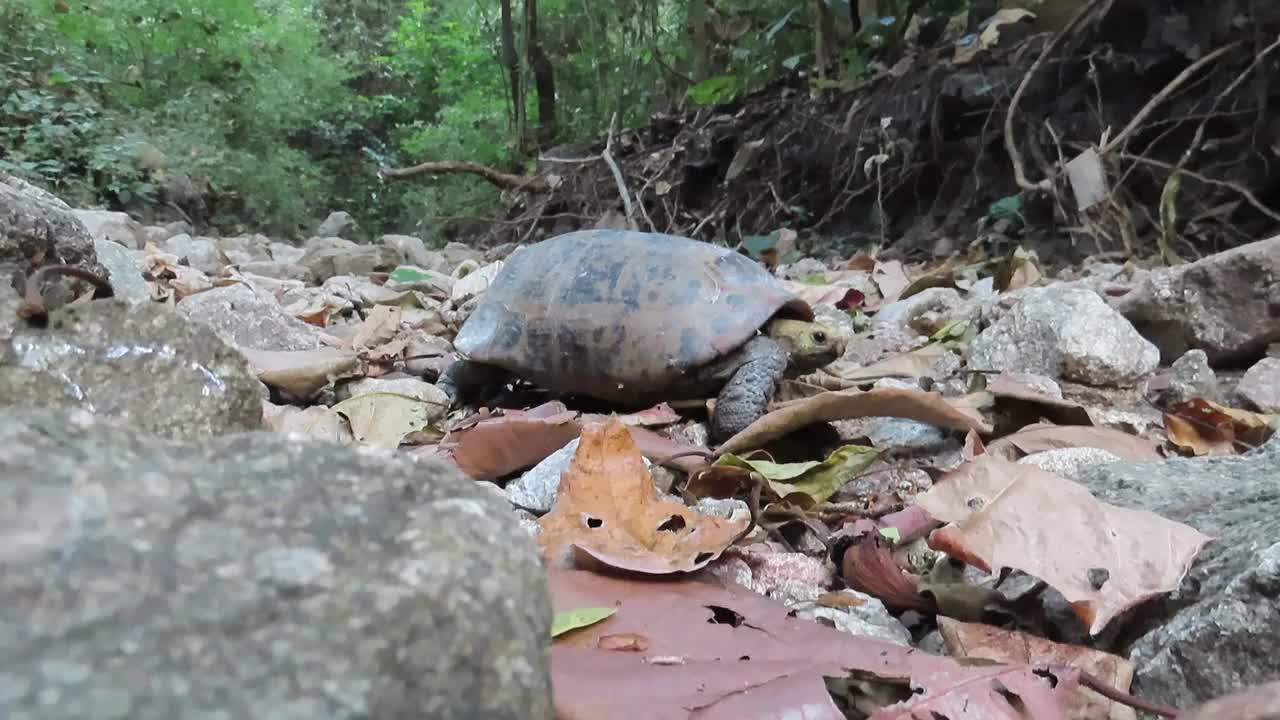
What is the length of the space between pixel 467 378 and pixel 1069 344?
1626 millimetres

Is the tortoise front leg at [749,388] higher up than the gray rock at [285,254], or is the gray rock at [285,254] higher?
the tortoise front leg at [749,388]

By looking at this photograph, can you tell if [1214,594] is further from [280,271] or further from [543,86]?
[543,86]

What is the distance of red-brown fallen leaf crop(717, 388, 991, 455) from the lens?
1.92 meters

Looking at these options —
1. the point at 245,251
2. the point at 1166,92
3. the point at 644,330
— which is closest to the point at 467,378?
the point at 644,330

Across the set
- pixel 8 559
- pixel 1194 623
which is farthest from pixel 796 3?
pixel 8 559

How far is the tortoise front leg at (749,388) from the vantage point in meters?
2.31

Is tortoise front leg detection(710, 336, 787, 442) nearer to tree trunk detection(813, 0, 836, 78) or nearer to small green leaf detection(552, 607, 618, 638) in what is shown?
small green leaf detection(552, 607, 618, 638)

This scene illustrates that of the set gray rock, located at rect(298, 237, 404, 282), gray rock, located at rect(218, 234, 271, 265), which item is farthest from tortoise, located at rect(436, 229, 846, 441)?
gray rock, located at rect(218, 234, 271, 265)

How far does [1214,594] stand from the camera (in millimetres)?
1041

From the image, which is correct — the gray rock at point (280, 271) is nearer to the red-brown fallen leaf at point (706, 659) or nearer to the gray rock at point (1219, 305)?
the gray rock at point (1219, 305)

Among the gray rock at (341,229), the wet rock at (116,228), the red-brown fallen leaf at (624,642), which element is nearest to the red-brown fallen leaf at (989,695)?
the red-brown fallen leaf at (624,642)

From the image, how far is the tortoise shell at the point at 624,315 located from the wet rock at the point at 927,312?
2.57ft

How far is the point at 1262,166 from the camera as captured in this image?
15.1 feet

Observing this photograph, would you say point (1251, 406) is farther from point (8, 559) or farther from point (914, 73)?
point (914, 73)
